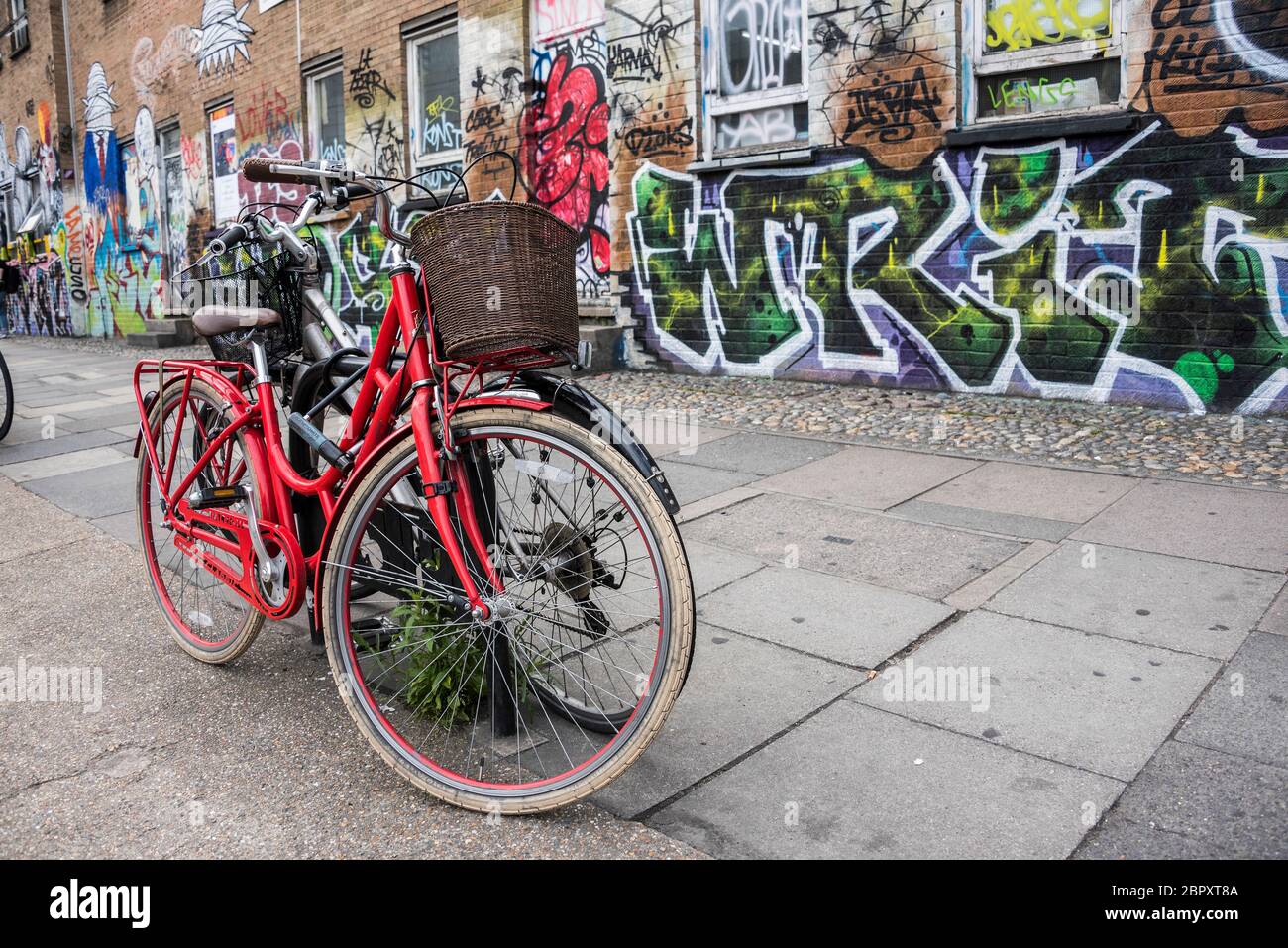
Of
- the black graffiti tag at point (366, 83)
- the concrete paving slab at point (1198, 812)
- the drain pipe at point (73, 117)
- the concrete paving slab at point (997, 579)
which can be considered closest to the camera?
the concrete paving slab at point (1198, 812)

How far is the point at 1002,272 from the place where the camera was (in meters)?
7.64

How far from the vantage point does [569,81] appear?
10516mm

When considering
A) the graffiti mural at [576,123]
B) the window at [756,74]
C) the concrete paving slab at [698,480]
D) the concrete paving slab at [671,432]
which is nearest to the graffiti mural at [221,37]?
the graffiti mural at [576,123]

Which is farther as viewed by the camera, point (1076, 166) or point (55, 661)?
point (1076, 166)

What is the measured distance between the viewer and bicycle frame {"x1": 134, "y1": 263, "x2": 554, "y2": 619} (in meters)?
2.59

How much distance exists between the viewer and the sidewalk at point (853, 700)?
2.53 metres

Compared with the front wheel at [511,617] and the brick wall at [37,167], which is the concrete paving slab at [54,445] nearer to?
the front wheel at [511,617]

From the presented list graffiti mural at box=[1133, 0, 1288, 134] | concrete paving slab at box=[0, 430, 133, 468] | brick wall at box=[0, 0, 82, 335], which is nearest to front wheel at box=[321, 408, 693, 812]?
concrete paving slab at box=[0, 430, 133, 468]

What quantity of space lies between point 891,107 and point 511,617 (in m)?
6.62

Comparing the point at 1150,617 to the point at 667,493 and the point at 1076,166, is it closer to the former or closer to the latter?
the point at 667,493

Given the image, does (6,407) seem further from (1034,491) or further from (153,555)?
(1034,491)

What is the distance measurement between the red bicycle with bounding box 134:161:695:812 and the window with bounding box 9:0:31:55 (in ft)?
75.6

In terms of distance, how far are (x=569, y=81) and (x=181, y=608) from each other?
25.9 feet

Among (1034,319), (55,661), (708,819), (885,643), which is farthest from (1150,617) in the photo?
(1034,319)
